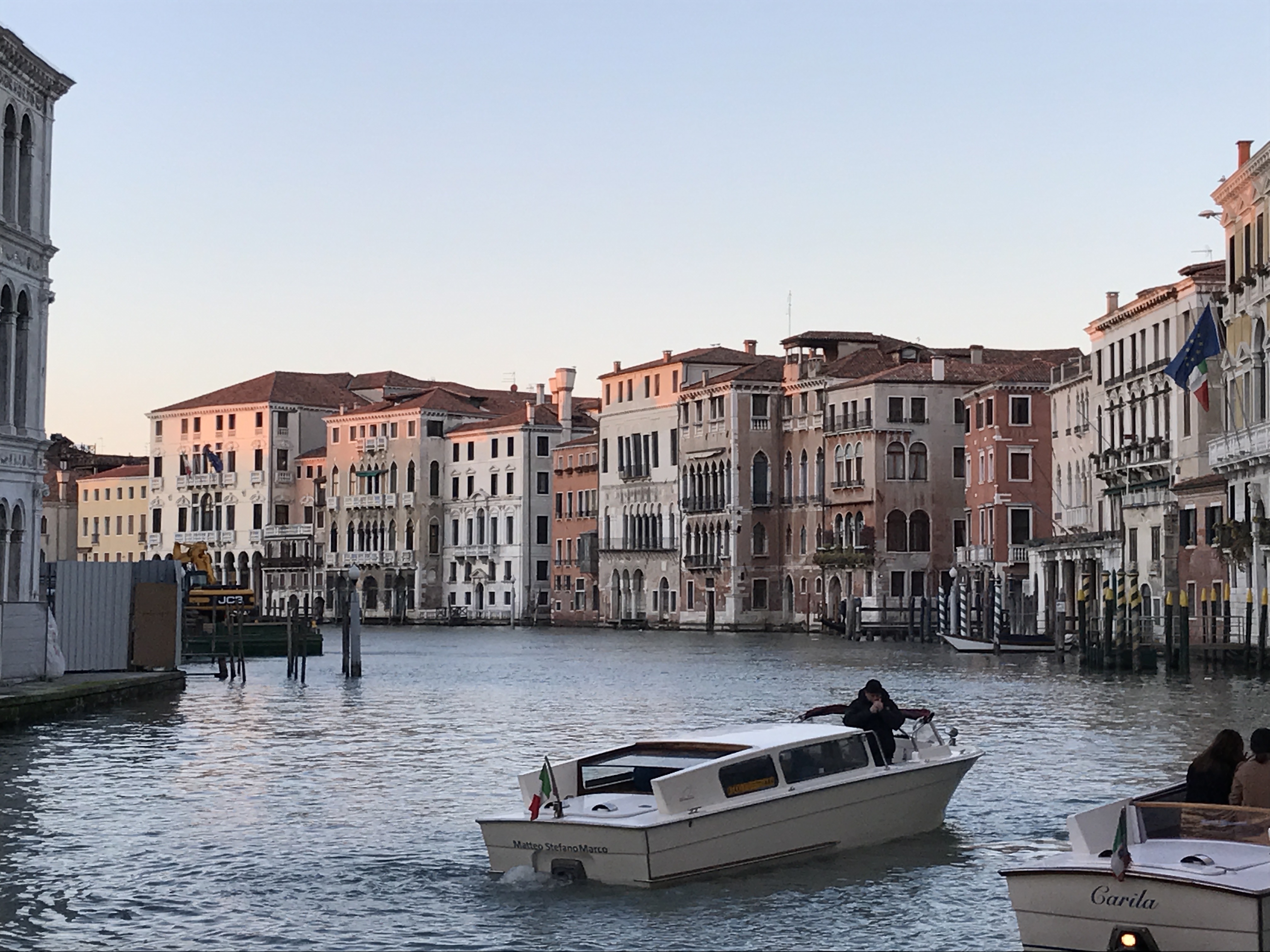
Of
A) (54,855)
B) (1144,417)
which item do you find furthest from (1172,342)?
(54,855)

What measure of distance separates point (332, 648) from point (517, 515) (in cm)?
3678

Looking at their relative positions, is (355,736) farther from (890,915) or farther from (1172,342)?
(1172,342)

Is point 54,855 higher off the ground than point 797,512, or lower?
lower

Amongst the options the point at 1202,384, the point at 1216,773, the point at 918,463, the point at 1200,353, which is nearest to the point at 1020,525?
the point at 918,463

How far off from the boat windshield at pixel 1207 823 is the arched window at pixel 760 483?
8165cm

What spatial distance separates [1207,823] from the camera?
40.4ft

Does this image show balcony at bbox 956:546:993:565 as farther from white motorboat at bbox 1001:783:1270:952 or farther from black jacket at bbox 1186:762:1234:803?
white motorboat at bbox 1001:783:1270:952

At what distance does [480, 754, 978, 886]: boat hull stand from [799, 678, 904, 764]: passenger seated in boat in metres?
0.33

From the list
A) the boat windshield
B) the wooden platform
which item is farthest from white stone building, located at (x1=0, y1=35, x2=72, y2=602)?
the boat windshield

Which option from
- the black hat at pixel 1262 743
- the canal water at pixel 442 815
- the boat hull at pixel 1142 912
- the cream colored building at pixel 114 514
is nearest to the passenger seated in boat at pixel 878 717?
the canal water at pixel 442 815

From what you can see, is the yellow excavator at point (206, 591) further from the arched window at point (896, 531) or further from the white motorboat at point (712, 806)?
the white motorboat at point (712, 806)

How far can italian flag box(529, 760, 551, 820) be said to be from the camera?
1484cm

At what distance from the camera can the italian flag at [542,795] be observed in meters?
14.8

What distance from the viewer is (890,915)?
48.0ft
